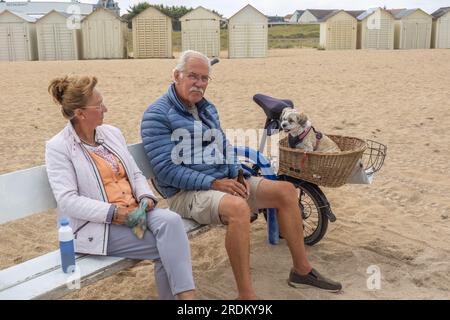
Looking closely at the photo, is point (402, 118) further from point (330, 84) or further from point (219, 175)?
point (219, 175)

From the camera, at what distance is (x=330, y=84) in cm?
1488

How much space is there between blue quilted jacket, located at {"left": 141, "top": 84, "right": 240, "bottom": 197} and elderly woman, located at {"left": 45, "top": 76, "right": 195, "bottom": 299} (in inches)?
15.2

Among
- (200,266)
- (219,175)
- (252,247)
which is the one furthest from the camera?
(252,247)

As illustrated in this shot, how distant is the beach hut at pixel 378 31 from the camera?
36.3m

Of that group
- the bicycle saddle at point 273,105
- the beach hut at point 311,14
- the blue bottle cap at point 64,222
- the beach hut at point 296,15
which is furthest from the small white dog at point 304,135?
the beach hut at point 296,15

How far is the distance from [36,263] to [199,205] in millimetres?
997

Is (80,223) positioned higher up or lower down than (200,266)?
higher up

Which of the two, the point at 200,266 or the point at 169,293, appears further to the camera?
the point at 200,266

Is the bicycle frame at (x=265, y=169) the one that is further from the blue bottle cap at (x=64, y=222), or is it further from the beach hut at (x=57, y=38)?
the beach hut at (x=57, y=38)

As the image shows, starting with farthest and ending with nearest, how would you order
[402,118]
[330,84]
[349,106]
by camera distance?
[330,84] < [349,106] < [402,118]

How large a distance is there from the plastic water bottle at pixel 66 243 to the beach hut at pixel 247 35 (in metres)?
29.5

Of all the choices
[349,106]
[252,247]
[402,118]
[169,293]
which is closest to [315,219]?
[252,247]

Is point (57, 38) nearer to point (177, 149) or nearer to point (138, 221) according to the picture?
point (177, 149)

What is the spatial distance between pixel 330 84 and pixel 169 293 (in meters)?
12.5
